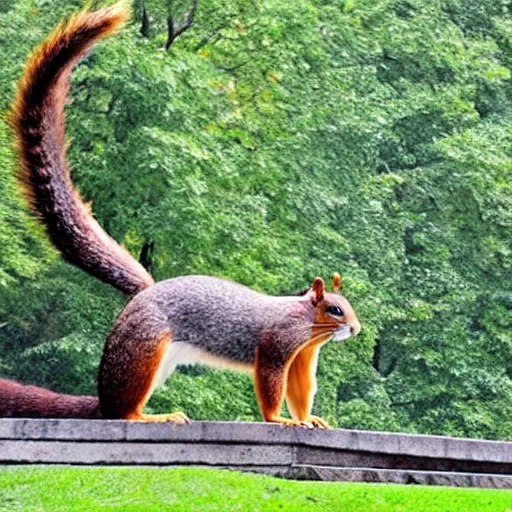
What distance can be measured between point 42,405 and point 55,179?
130 centimetres

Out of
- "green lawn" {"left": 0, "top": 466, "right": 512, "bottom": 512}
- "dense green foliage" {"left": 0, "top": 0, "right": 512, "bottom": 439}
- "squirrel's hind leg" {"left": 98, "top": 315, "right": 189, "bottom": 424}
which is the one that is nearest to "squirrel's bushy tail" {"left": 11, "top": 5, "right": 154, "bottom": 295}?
"squirrel's hind leg" {"left": 98, "top": 315, "right": 189, "bottom": 424}

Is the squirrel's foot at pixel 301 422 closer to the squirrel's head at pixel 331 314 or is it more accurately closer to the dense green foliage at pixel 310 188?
the squirrel's head at pixel 331 314

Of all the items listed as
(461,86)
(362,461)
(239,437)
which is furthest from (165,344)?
(461,86)

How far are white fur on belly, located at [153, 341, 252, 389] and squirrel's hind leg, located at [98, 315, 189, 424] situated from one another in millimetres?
36

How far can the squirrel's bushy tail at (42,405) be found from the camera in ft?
26.8

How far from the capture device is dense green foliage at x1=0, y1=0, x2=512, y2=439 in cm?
1716

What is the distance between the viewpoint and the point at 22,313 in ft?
60.6

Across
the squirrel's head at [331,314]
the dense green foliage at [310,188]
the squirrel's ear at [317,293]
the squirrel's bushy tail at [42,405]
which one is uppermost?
the squirrel's ear at [317,293]

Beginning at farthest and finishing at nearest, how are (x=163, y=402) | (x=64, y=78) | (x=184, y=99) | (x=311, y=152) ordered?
(x=311, y=152) < (x=184, y=99) < (x=163, y=402) < (x=64, y=78)

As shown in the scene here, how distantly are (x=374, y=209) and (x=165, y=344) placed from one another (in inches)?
465

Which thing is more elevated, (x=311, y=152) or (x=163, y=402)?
(x=311, y=152)

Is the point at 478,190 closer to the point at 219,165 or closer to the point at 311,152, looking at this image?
the point at 311,152

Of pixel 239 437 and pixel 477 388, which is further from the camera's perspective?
pixel 477 388

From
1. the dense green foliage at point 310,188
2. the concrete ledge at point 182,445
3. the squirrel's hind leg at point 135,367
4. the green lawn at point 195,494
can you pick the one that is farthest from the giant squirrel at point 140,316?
the dense green foliage at point 310,188
